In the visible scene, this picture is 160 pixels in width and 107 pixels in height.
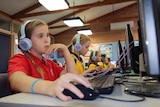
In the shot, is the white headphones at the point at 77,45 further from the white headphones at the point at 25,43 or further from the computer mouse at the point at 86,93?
the computer mouse at the point at 86,93

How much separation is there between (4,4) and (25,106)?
427 cm

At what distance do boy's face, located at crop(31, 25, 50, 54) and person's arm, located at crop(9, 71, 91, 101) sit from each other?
1.52 feet

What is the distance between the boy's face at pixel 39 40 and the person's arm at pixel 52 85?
46 cm

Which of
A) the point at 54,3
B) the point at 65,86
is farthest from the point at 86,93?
the point at 54,3

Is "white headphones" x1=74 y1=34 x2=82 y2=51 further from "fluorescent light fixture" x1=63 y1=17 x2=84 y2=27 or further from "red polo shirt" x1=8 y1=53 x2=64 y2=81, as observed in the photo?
"fluorescent light fixture" x1=63 y1=17 x2=84 y2=27

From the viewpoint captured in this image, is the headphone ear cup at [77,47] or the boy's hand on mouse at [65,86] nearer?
the boy's hand on mouse at [65,86]

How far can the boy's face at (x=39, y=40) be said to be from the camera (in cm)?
114

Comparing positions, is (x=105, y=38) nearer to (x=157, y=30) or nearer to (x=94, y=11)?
(x=94, y=11)

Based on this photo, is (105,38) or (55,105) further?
(105,38)

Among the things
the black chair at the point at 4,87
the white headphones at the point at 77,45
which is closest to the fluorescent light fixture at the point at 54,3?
the white headphones at the point at 77,45

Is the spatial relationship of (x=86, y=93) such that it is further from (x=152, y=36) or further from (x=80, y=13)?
(x=80, y=13)

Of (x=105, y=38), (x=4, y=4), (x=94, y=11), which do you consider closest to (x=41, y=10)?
(x=4, y=4)

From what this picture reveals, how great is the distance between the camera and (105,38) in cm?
678

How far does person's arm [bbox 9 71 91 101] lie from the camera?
458 mm
